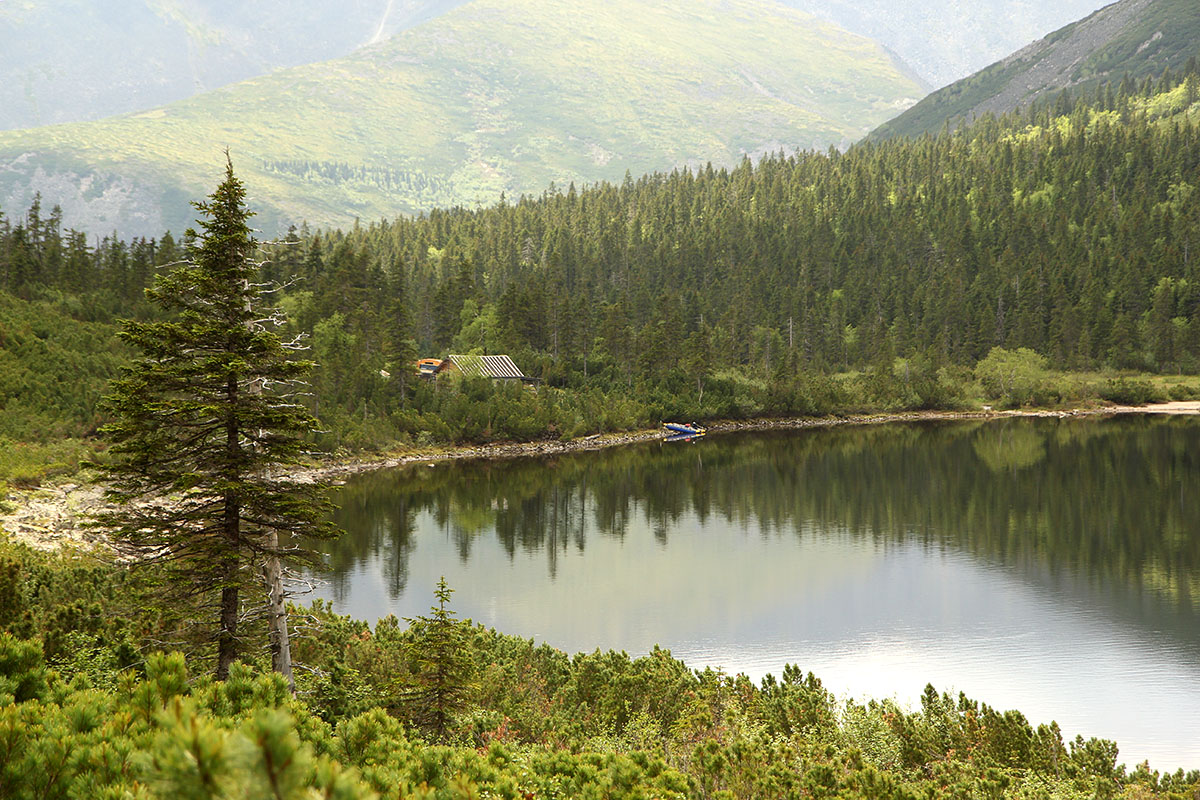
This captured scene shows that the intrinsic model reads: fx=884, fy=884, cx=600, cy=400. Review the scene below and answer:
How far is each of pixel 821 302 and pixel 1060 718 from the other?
135768 millimetres

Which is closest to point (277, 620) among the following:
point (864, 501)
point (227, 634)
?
point (227, 634)

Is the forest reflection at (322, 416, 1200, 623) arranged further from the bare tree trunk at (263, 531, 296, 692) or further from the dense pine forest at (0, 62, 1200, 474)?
the bare tree trunk at (263, 531, 296, 692)

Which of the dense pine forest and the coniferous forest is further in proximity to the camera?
the dense pine forest

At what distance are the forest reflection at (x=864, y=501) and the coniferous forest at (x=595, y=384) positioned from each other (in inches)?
591

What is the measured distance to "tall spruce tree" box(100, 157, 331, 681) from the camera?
16031mm

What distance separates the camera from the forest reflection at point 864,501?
45000mm

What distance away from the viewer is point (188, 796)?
3260 millimetres

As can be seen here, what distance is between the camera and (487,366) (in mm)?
98688

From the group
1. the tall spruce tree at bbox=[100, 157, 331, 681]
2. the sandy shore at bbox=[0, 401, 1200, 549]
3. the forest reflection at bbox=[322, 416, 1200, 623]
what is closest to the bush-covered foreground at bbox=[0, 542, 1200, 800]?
the tall spruce tree at bbox=[100, 157, 331, 681]

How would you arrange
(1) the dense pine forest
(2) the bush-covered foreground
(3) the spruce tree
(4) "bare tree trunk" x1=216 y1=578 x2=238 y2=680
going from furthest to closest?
(1) the dense pine forest < (4) "bare tree trunk" x1=216 y1=578 x2=238 y2=680 < (3) the spruce tree < (2) the bush-covered foreground

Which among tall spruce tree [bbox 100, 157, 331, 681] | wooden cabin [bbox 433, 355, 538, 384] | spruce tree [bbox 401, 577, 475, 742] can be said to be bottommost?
spruce tree [bbox 401, 577, 475, 742]

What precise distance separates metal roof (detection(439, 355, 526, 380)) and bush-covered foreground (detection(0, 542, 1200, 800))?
69748mm

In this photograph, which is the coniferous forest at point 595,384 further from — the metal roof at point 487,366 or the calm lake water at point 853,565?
the calm lake water at point 853,565

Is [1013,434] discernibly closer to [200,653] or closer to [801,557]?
[801,557]
